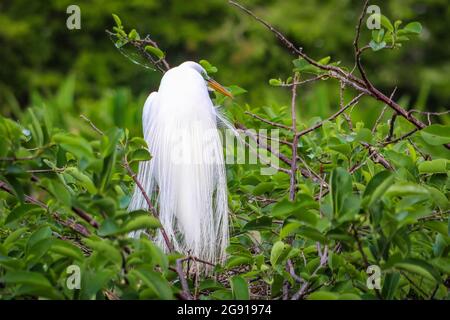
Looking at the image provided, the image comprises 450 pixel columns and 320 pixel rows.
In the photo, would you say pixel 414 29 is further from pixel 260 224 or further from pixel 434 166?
pixel 260 224

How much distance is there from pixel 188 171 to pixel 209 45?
5.56 m

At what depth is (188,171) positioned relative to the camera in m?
1.92

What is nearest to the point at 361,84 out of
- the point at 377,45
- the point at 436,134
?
the point at 377,45

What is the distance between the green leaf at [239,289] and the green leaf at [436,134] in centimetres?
51

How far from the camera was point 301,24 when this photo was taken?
6.83 meters

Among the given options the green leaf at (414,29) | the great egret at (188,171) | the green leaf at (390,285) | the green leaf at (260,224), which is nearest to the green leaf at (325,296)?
the green leaf at (390,285)

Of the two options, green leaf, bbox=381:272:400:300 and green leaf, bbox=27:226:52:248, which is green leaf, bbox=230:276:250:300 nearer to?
green leaf, bbox=381:272:400:300

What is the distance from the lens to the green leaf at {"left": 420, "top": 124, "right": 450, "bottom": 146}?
1.48 m

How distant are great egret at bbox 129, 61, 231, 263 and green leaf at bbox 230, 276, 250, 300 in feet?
1.47

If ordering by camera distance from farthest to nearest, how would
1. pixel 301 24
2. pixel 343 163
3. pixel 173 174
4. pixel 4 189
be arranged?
pixel 301 24
pixel 173 174
pixel 343 163
pixel 4 189

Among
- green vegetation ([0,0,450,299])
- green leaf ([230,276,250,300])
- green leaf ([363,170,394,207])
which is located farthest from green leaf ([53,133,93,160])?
green leaf ([363,170,394,207])
